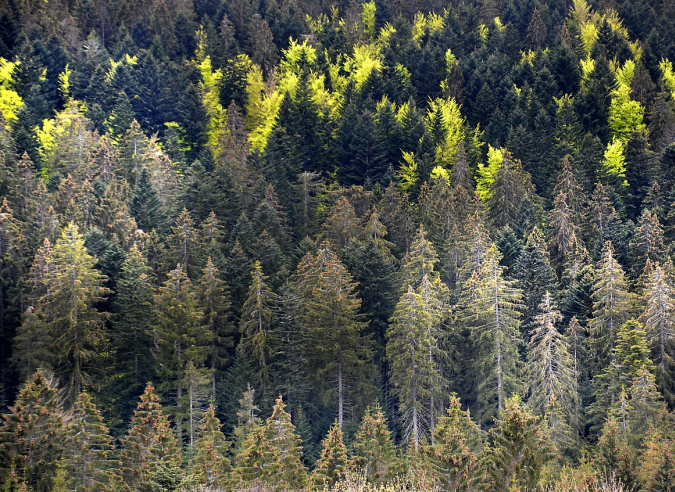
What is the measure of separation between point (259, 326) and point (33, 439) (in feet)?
68.0

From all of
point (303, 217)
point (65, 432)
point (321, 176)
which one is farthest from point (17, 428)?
point (321, 176)

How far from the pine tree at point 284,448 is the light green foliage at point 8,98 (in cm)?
5747

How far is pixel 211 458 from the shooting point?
3291cm

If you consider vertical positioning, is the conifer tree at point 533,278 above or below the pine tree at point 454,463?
above

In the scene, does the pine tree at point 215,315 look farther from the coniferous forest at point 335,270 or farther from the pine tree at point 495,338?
the pine tree at point 495,338

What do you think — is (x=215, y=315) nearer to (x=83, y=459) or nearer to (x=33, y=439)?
(x=83, y=459)

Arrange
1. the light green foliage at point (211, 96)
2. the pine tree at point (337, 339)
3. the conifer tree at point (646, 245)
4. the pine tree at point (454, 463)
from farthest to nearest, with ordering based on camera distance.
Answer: the light green foliage at point (211, 96) < the conifer tree at point (646, 245) < the pine tree at point (337, 339) < the pine tree at point (454, 463)

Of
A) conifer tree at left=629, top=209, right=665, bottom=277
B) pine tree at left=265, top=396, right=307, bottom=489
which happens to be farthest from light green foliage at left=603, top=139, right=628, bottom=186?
pine tree at left=265, top=396, right=307, bottom=489

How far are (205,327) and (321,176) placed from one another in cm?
3749

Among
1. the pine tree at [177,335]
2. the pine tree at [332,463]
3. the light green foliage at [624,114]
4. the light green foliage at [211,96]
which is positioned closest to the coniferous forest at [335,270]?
the pine tree at [332,463]

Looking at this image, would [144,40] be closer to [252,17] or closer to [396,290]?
[252,17]

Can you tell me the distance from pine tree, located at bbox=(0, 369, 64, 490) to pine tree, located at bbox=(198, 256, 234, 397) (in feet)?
58.6

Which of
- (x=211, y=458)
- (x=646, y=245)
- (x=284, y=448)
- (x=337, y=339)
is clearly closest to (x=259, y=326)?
(x=337, y=339)

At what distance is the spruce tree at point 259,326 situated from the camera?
47188 millimetres
